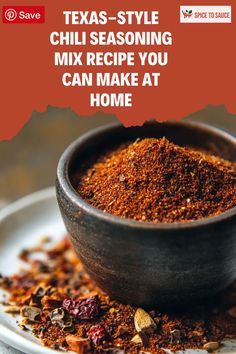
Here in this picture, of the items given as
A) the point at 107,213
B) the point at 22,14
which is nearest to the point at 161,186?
the point at 107,213

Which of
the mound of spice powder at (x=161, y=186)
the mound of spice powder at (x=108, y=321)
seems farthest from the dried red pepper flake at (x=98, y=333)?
the mound of spice powder at (x=161, y=186)

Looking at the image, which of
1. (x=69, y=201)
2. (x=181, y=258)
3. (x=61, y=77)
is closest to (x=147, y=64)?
(x=61, y=77)

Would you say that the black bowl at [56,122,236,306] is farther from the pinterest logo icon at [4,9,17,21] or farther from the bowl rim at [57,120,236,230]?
the pinterest logo icon at [4,9,17,21]

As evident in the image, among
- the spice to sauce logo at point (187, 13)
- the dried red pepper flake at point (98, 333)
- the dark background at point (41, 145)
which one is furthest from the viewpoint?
the dark background at point (41, 145)

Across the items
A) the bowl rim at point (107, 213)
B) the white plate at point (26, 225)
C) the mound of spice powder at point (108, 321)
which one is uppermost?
the bowl rim at point (107, 213)

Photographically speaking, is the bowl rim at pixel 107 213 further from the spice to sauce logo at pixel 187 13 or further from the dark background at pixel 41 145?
the dark background at pixel 41 145

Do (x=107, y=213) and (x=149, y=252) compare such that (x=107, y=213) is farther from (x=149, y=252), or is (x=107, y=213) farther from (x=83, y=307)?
(x=83, y=307)

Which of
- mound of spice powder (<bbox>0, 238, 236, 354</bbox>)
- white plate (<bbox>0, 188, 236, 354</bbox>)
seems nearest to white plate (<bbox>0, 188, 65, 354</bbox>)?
white plate (<bbox>0, 188, 236, 354</bbox>)

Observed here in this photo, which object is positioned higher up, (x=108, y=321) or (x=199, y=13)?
(x=199, y=13)
